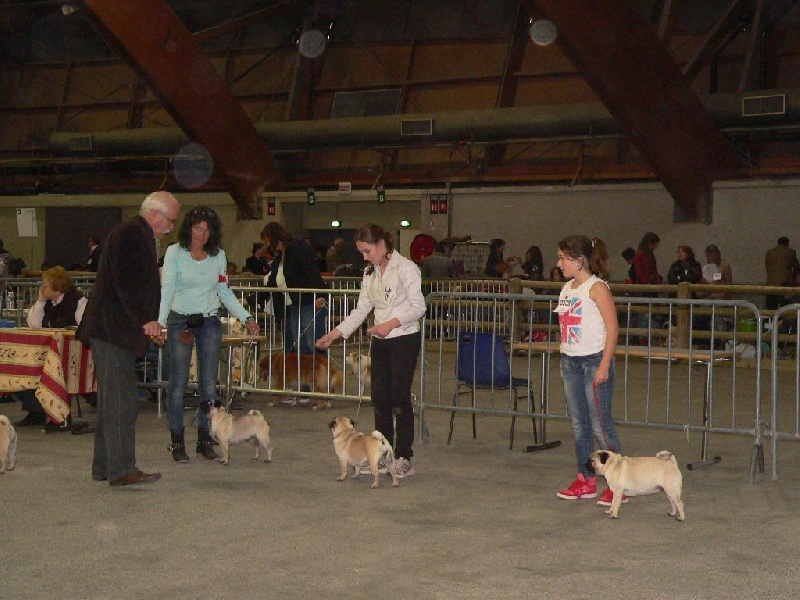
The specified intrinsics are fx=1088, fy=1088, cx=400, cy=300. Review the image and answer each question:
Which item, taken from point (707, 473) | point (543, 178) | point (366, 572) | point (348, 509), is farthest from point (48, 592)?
point (543, 178)

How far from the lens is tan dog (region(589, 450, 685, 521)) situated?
241 inches

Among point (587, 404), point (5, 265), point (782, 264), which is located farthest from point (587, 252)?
point (5, 265)

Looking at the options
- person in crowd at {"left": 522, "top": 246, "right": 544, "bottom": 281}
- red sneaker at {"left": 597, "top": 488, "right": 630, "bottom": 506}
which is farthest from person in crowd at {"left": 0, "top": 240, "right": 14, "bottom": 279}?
red sneaker at {"left": 597, "top": 488, "right": 630, "bottom": 506}

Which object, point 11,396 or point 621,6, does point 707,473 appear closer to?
point 11,396

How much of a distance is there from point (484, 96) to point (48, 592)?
1859cm

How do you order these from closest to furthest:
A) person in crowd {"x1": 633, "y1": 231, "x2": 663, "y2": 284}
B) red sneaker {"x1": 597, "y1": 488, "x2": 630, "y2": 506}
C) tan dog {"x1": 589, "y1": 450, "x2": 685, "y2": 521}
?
tan dog {"x1": 589, "y1": 450, "x2": 685, "y2": 521} → red sneaker {"x1": 597, "y1": 488, "x2": 630, "y2": 506} → person in crowd {"x1": 633, "y1": 231, "x2": 663, "y2": 284}

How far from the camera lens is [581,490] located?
6.72m

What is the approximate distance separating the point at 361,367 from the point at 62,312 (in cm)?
275

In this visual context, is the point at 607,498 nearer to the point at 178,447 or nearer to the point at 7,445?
the point at 178,447

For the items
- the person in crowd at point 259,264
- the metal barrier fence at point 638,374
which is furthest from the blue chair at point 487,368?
the person in crowd at point 259,264

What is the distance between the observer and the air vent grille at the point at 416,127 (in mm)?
20078

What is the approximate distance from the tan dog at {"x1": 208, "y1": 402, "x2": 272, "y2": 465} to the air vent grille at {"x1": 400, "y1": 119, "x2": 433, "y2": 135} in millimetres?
13006

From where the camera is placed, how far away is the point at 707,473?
7.65m

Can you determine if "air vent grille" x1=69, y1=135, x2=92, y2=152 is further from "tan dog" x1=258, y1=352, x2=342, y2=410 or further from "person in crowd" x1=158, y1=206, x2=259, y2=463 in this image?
"person in crowd" x1=158, y1=206, x2=259, y2=463
